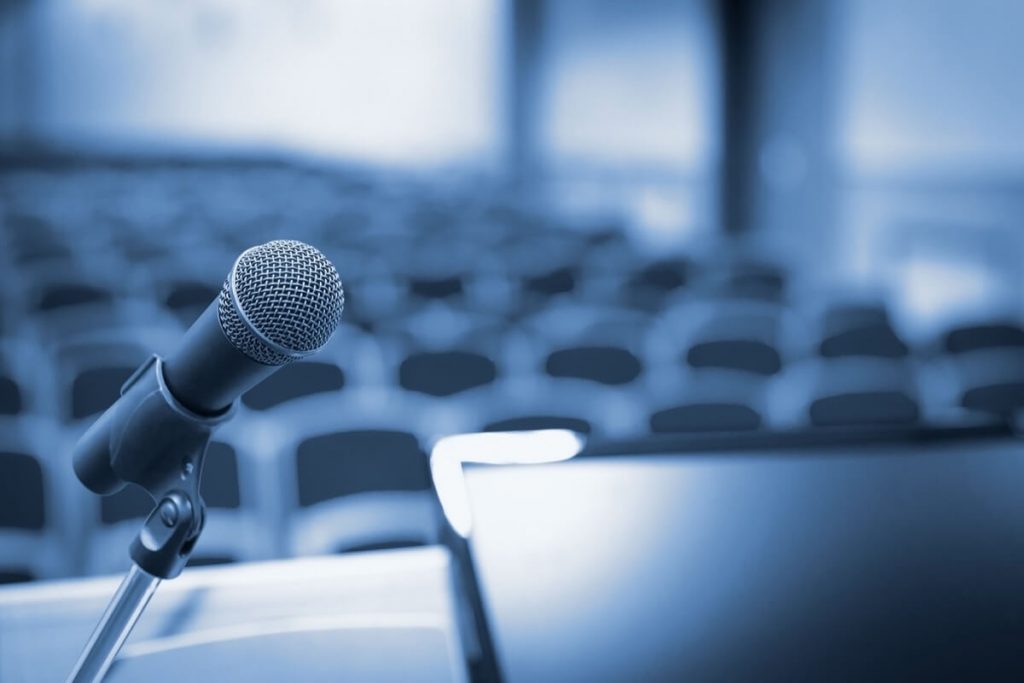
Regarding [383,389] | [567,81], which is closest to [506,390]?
[383,389]

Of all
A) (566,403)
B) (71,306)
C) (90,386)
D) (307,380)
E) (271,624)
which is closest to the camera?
(271,624)

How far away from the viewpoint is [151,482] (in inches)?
28.6

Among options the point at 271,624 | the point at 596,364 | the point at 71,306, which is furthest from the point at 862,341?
the point at 71,306

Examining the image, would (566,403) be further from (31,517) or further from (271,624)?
(271,624)

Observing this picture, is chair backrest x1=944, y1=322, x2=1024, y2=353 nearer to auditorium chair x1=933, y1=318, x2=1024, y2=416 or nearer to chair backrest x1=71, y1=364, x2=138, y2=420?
auditorium chair x1=933, y1=318, x2=1024, y2=416

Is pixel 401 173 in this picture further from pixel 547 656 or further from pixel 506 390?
pixel 547 656

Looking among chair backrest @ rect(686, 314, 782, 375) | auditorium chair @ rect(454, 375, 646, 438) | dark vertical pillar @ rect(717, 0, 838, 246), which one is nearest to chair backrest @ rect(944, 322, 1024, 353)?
chair backrest @ rect(686, 314, 782, 375)

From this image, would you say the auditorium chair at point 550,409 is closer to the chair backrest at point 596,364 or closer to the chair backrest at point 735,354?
the chair backrest at point 596,364

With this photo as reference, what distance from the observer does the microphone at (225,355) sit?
67 cm

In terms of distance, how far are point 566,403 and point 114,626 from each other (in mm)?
2157

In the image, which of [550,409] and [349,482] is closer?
[349,482]

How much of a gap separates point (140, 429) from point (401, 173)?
1337 cm

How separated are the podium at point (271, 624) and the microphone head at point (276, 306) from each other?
10.0 inches

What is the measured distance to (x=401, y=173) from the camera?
45.2ft
